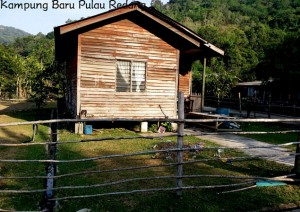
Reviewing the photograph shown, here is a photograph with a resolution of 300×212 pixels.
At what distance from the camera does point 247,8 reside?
14788cm

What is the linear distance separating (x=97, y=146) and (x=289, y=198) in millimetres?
6351

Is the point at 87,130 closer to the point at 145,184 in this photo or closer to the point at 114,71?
the point at 114,71

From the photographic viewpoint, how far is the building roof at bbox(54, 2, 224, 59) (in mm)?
11741

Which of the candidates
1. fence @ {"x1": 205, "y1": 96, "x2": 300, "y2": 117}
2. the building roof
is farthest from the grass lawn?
fence @ {"x1": 205, "y1": 96, "x2": 300, "y2": 117}

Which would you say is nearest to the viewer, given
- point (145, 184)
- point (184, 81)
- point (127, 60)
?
point (145, 184)

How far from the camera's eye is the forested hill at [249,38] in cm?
2370

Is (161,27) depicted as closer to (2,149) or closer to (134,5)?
(134,5)

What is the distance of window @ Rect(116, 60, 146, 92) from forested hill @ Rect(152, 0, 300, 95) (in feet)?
46.1

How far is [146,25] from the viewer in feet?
43.5

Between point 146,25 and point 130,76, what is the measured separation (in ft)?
8.07

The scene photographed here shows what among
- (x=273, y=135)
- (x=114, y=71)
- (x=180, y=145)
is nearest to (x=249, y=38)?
(x=273, y=135)

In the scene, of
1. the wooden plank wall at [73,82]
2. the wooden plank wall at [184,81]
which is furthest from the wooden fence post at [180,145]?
the wooden plank wall at [184,81]

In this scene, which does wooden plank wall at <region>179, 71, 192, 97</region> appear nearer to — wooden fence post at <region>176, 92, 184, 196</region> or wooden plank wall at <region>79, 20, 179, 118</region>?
wooden plank wall at <region>79, 20, 179, 118</region>

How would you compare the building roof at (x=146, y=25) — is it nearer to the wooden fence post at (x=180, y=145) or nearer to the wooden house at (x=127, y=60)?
the wooden house at (x=127, y=60)
